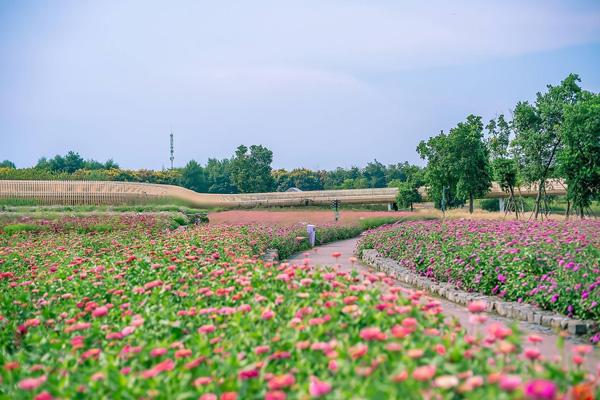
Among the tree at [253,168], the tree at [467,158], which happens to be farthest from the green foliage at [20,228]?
the tree at [253,168]

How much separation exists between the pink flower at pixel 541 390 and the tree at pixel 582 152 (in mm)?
21981

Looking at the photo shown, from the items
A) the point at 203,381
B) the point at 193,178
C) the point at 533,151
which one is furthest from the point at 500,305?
the point at 193,178

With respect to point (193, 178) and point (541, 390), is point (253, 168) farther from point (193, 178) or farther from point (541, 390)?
point (541, 390)

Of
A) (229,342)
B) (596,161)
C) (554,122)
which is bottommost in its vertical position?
(229,342)

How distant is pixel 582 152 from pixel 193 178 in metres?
38.4

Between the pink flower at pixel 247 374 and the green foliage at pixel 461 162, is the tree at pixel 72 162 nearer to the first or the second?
the green foliage at pixel 461 162

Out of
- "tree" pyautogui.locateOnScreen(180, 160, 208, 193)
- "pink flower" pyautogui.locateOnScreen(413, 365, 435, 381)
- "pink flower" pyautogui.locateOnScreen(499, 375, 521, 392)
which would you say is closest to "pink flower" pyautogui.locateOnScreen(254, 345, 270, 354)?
"pink flower" pyautogui.locateOnScreen(413, 365, 435, 381)

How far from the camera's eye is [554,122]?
27828 millimetres

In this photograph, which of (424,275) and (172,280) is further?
(424,275)

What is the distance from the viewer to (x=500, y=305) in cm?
859

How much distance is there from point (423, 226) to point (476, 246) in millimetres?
4987

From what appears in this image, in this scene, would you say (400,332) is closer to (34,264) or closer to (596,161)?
(34,264)

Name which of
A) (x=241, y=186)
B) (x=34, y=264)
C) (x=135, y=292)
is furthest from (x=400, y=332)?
(x=241, y=186)

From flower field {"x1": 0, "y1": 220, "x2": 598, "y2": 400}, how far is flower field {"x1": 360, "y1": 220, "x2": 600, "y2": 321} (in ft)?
12.2
